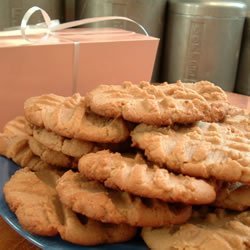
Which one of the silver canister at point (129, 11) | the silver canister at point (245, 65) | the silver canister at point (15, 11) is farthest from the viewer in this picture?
the silver canister at point (245, 65)

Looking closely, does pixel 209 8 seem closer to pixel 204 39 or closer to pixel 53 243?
pixel 204 39

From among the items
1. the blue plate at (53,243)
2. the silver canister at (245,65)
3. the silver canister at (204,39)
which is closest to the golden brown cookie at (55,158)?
the blue plate at (53,243)

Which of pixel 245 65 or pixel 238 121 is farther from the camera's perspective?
pixel 245 65

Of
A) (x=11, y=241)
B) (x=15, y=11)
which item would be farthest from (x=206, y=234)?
(x=15, y=11)

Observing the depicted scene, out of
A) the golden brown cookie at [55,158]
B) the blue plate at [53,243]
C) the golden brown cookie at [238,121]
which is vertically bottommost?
the blue plate at [53,243]

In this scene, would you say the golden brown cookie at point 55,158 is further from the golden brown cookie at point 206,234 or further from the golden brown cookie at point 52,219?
the golden brown cookie at point 206,234

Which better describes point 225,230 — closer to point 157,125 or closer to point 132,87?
point 157,125
